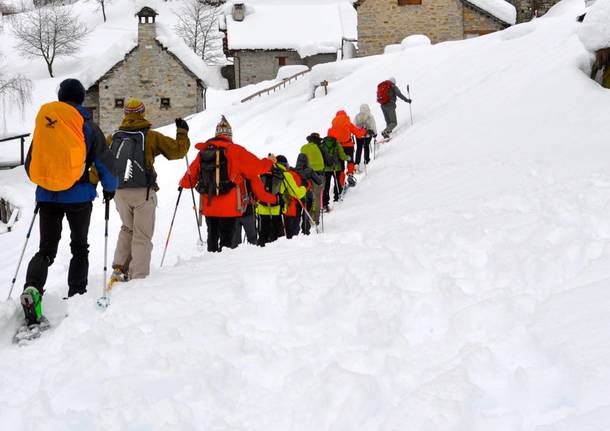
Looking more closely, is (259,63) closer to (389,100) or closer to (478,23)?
(478,23)

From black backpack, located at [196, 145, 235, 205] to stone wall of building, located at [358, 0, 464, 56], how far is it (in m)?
23.4

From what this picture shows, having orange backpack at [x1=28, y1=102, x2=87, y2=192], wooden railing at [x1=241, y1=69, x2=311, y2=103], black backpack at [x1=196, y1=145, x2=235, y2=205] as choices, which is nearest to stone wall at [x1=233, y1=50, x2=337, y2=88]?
wooden railing at [x1=241, y1=69, x2=311, y2=103]

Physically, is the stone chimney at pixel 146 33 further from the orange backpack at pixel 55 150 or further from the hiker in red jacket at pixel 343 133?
the orange backpack at pixel 55 150

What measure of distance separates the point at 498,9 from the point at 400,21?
4479 millimetres

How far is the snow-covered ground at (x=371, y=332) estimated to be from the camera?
317 cm

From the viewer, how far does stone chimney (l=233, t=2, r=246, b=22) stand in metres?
47.8

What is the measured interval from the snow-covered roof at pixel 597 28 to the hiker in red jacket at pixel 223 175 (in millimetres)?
7948

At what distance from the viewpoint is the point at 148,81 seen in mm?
36875

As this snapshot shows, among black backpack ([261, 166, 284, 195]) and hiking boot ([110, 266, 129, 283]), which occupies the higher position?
black backpack ([261, 166, 284, 195])

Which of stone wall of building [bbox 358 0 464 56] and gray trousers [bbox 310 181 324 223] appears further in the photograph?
stone wall of building [bbox 358 0 464 56]

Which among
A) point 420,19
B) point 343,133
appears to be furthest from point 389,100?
point 420,19

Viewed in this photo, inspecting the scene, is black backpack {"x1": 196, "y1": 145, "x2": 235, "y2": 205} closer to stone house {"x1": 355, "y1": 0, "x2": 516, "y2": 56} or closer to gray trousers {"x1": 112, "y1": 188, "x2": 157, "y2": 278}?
gray trousers {"x1": 112, "y1": 188, "x2": 157, "y2": 278}

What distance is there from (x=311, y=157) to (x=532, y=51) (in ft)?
32.2

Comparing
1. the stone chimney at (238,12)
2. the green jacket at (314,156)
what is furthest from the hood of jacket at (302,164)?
the stone chimney at (238,12)
